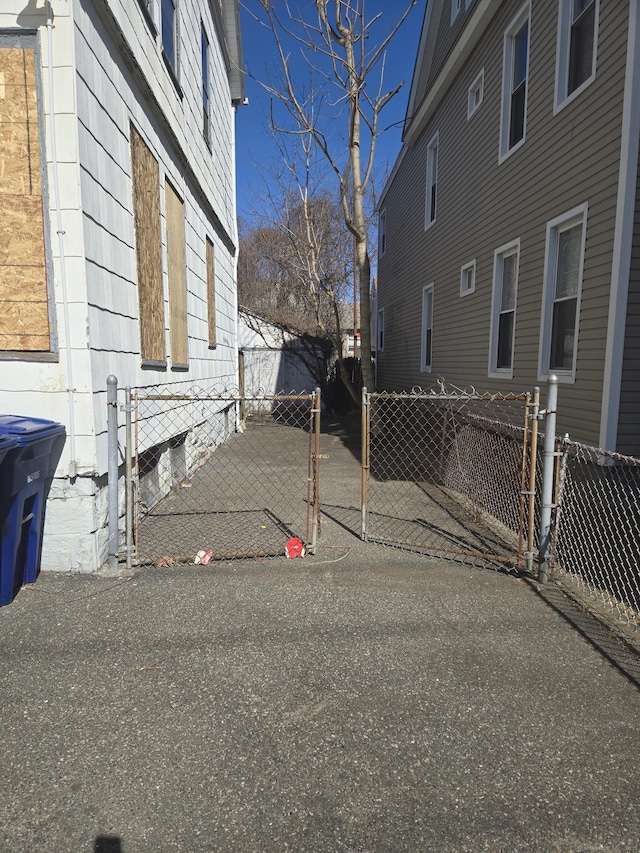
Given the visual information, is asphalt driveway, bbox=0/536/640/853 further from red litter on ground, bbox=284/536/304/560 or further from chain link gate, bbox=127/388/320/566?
chain link gate, bbox=127/388/320/566

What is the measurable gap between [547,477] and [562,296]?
3.14m

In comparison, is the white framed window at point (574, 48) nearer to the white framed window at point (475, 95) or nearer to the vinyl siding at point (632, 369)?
the vinyl siding at point (632, 369)

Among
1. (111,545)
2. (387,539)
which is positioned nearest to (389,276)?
(387,539)

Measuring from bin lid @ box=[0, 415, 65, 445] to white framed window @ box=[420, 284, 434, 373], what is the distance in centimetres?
863

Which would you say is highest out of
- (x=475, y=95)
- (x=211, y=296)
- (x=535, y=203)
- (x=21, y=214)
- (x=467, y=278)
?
(x=475, y=95)

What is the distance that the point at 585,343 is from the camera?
5273 mm

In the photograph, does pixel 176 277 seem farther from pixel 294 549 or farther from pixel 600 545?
pixel 600 545

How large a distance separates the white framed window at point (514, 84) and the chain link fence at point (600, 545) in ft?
15.2

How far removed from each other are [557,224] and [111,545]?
5.83 metres

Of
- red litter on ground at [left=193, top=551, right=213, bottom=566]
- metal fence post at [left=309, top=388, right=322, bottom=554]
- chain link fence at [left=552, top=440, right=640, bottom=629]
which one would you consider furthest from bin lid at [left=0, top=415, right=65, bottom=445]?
chain link fence at [left=552, top=440, right=640, bottom=629]

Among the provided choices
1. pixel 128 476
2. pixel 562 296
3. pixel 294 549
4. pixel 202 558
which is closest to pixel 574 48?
pixel 562 296

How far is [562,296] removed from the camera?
5.98m

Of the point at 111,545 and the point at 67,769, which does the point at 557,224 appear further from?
the point at 67,769

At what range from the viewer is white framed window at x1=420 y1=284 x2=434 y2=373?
11.0 meters
